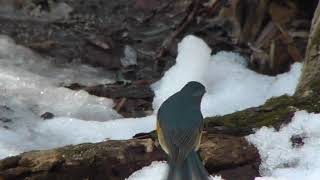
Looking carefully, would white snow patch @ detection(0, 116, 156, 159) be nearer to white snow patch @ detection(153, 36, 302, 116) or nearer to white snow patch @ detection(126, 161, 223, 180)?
white snow patch @ detection(153, 36, 302, 116)

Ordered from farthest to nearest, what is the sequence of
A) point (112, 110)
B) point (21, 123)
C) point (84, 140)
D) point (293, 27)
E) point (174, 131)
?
point (293, 27) → point (112, 110) → point (21, 123) → point (84, 140) → point (174, 131)

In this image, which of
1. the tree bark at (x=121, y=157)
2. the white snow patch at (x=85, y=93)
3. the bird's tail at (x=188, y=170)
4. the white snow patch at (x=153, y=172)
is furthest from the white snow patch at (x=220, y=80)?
the bird's tail at (x=188, y=170)

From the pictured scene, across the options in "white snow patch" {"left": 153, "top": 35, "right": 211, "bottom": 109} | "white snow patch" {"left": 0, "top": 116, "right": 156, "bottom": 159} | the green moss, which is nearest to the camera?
the green moss

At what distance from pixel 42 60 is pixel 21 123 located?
1203mm

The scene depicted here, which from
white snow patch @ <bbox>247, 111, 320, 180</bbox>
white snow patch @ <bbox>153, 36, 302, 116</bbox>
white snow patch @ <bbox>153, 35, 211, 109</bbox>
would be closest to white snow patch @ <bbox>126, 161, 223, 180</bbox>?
white snow patch @ <bbox>247, 111, 320, 180</bbox>

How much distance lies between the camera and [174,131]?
299 cm

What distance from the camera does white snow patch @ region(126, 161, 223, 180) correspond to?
10.8 feet

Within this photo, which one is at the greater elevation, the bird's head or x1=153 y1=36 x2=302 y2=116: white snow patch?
x1=153 y1=36 x2=302 y2=116: white snow patch

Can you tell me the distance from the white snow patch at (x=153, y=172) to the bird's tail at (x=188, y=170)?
1.03 feet

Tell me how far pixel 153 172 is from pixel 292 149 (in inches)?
26.6

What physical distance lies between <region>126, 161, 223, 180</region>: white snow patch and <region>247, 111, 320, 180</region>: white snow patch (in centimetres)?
27

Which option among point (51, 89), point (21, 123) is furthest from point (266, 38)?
point (21, 123)

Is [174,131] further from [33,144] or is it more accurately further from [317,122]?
[33,144]

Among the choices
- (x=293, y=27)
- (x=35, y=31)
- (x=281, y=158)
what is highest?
(x=35, y=31)
